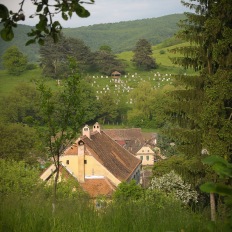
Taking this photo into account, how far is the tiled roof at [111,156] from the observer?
31.7 m

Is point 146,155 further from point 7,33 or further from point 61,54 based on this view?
point 7,33

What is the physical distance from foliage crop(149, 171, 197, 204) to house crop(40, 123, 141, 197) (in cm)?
493

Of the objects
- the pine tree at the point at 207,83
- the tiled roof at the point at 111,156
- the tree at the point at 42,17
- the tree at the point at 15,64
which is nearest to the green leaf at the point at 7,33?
the tree at the point at 42,17

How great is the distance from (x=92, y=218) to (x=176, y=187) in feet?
51.9

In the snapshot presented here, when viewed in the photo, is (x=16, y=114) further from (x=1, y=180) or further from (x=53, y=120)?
(x=53, y=120)

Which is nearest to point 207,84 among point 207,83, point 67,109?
point 207,83

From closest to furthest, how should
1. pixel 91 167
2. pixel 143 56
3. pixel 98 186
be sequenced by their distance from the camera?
pixel 98 186 < pixel 91 167 < pixel 143 56

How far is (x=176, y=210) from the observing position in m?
5.45

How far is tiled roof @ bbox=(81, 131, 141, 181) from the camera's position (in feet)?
104

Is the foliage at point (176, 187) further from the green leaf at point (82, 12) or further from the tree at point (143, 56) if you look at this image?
the tree at point (143, 56)

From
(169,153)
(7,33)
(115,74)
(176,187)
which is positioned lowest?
(169,153)

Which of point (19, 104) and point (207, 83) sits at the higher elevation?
→ point (207, 83)

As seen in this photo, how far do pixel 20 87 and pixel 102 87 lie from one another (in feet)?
88.8

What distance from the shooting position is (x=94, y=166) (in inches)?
1188
